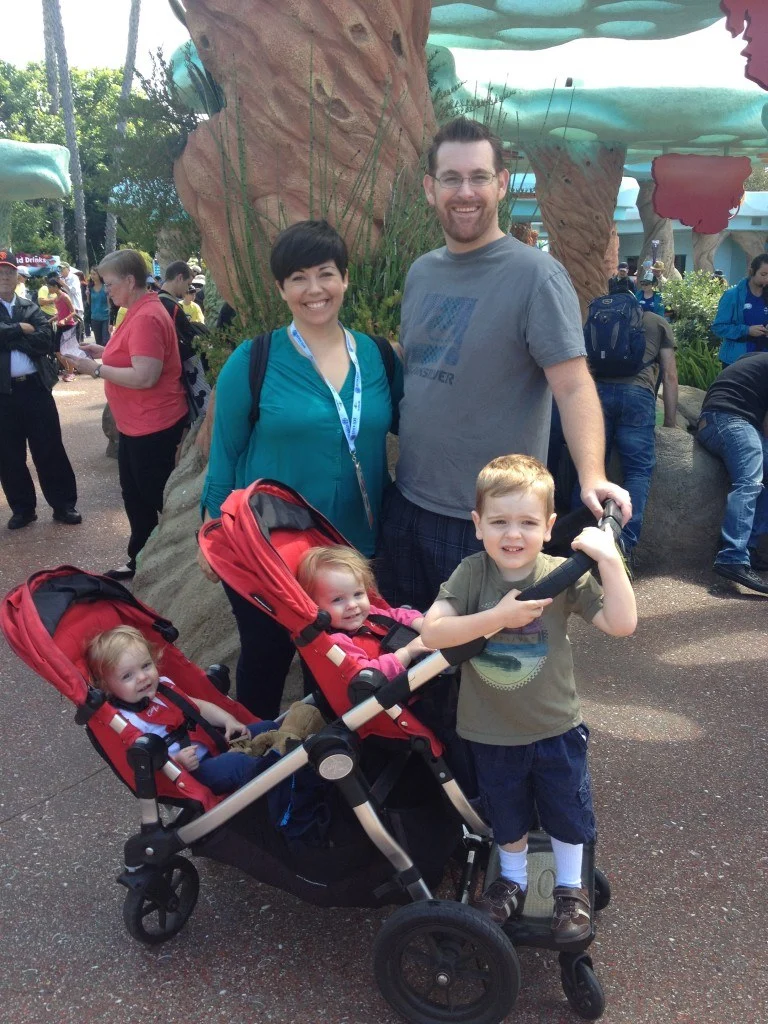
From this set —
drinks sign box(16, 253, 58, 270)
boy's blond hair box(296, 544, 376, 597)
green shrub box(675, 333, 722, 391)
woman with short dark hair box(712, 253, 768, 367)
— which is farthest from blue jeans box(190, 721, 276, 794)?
drinks sign box(16, 253, 58, 270)

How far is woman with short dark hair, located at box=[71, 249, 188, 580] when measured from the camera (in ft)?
14.6

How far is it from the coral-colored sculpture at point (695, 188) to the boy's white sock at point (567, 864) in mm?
13310

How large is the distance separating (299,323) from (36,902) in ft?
5.83

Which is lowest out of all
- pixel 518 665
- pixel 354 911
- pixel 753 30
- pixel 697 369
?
pixel 354 911

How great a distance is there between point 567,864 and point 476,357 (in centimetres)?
124

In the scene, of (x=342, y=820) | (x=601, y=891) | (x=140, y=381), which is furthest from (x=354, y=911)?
(x=140, y=381)

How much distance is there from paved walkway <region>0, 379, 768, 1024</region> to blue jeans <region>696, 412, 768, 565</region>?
1103 millimetres

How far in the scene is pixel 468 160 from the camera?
2.17 meters

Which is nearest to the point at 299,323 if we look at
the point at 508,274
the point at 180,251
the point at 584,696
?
the point at 508,274

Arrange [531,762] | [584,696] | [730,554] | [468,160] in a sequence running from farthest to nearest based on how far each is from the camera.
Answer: [730,554], [584,696], [468,160], [531,762]

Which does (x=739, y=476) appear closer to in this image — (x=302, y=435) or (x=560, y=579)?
(x=302, y=435)

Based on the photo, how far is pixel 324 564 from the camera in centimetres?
227

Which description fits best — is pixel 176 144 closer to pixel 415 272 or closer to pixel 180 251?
pixel 180 251

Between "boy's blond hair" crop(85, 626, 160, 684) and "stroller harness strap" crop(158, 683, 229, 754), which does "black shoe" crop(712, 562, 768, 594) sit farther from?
"boy's blond hair" crop(85, 626, 160, 684)
